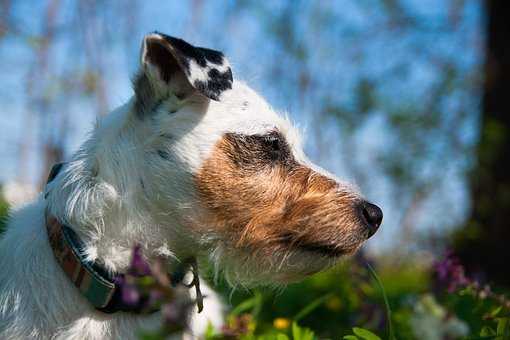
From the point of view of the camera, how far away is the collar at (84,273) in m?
2.57

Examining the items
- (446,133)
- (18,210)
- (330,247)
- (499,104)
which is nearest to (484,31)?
(499,104)

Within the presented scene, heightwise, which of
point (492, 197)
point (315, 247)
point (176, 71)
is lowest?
point (492, 197)

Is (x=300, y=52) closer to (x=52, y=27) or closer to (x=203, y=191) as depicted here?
(x=52, y=27)

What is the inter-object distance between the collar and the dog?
14 mm

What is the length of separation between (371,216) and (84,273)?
146 centimetres

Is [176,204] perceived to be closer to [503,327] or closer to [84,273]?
[84,273]

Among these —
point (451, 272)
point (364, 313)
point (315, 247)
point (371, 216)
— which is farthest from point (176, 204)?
point (364, 313)

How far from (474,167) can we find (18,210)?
276 inches

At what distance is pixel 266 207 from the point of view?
291cm

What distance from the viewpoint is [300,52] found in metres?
21.4

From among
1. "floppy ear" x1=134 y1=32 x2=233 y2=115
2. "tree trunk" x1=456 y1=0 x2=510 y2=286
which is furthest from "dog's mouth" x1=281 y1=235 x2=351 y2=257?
"tree trunk" x1=456 y1=0 x2=510 y2=286

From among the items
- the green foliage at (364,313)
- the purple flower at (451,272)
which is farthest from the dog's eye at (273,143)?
the purple flower at (451,272)

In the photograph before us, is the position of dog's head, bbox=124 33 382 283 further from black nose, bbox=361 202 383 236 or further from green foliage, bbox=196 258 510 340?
green foliage, bbox=196 258 510 340

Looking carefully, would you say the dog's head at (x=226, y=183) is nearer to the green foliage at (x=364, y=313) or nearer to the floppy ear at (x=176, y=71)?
the floppy ear at (x=176, y=71)
